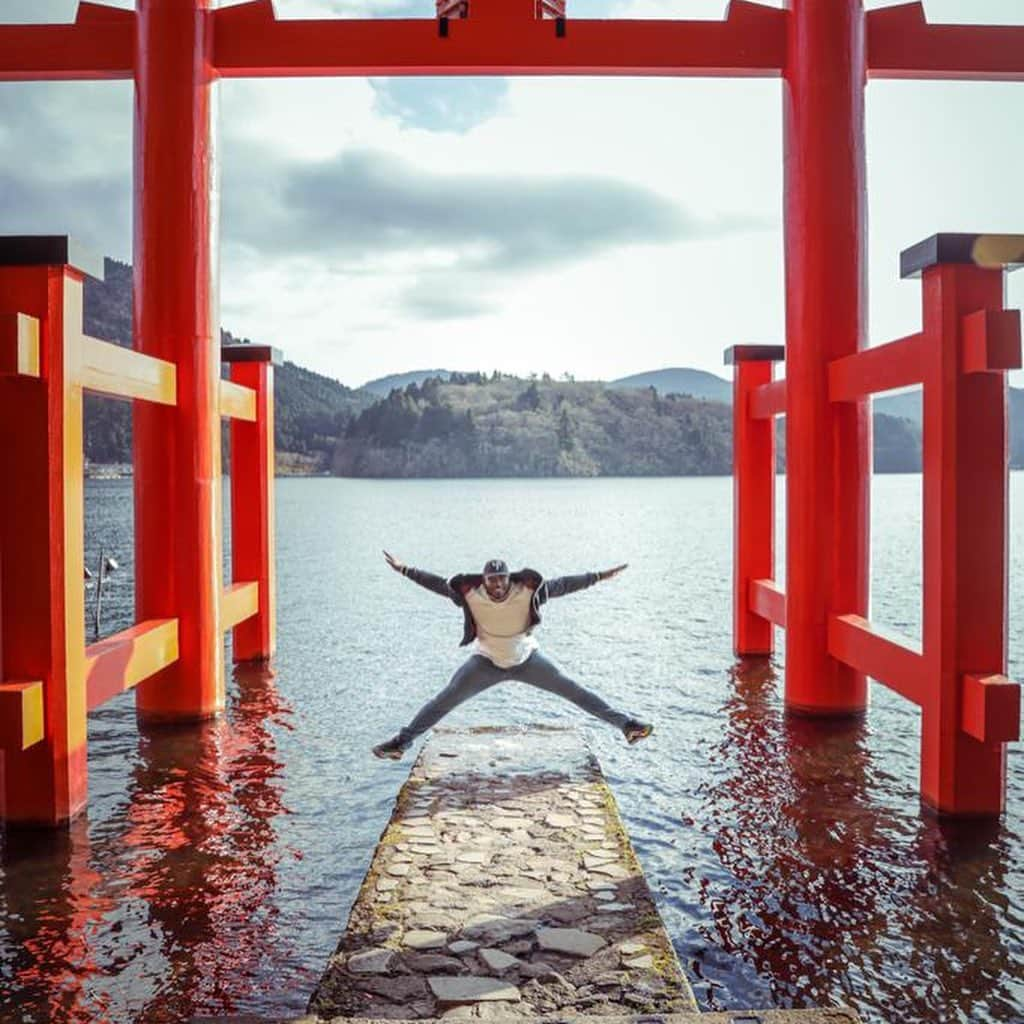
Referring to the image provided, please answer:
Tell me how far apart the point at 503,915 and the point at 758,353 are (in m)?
8.66

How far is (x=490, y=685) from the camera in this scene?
7781 millimetres

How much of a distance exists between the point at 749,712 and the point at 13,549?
6.72m

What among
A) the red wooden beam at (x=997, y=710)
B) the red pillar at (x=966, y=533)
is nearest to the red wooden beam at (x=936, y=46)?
the red pillar at (x=966, y=533)

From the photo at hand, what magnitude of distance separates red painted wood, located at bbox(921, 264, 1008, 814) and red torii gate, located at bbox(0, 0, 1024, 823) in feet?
8.29

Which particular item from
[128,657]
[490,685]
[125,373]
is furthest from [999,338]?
[128,657]

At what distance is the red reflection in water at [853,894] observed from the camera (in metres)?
4.62

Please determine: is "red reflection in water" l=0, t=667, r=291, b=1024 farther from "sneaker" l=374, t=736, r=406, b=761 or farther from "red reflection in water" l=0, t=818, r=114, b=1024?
"sneaker" l=374, t=736, r=406, b=761

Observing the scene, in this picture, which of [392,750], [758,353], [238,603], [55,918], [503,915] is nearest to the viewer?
[503,915]

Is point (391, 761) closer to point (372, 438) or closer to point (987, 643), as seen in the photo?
point (987, 643)

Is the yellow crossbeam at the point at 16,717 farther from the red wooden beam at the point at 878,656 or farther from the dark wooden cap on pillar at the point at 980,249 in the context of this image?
the dark wooden cap on pillar at the point at 980,249

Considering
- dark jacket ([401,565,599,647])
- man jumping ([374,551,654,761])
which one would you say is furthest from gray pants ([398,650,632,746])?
dark jacket ([401,565,599,647])

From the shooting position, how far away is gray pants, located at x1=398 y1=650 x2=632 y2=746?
773 centimetres

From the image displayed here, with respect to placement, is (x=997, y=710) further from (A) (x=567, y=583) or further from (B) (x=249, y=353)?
(B) (x=249, y=353)

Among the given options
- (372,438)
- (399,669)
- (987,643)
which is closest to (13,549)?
(987,643)
